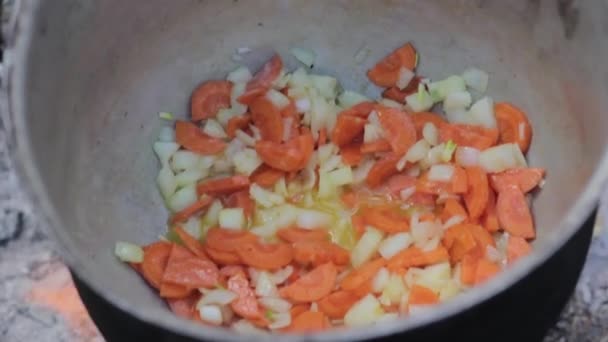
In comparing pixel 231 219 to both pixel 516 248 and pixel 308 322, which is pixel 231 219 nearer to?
pixel 308 322

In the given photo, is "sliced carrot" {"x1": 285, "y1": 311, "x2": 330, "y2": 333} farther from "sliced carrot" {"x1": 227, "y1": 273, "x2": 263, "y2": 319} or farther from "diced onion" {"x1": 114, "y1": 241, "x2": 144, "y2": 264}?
"diced onion" {"x1": 114, "y1": 241, "x2": 144, "y2": 264}

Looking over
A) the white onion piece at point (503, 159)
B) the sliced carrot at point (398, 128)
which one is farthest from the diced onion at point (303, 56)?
the white onion piece at point (503, 159)

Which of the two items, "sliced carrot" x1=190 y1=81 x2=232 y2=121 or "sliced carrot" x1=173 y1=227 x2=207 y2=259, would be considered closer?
"sliced carrot" x1=173 y1=227 x2=207 y2=259

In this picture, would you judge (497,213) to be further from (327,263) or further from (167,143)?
(167,143)

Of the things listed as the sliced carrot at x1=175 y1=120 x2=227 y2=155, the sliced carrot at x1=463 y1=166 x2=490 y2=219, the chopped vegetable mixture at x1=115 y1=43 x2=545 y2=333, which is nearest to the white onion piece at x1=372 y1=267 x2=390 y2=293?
the chopped vegetable mixture at x1=115 y1=43 x2=545 y2=333

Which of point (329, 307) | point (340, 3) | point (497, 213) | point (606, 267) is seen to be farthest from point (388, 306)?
point (340, 3)

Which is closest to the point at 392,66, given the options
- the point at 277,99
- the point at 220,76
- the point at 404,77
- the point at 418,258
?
the point at 404,77
